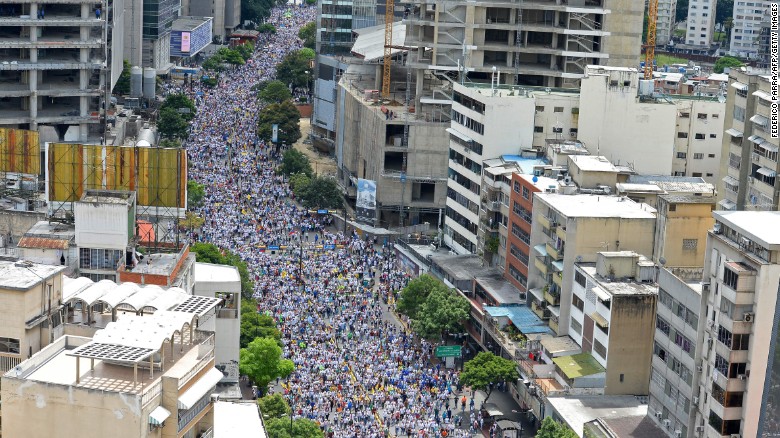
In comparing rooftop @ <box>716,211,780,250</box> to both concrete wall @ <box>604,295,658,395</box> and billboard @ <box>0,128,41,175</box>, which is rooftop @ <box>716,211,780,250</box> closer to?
concrete wall @ <box>604,295,658,395</box>

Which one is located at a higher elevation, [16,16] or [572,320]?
[16,16]

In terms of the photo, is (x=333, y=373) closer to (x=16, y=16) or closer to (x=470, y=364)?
(x=470, y=364)

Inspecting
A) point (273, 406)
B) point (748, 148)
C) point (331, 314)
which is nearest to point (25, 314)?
point (273, 406)

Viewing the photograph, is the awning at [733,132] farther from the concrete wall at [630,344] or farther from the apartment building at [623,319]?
the concrete wall at [630,344]

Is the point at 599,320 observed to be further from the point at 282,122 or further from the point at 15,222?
the point at 282,122

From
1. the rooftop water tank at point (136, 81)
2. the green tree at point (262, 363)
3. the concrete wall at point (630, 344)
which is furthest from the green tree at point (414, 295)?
the rooftop water tank at point (136, 81)

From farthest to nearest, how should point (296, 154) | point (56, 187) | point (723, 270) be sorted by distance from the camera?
point (296, 154) < point (56, 187) < point (723, 270)

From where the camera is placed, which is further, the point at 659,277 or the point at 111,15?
the point at 111,15

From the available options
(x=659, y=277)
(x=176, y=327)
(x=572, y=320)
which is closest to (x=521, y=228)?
(x=572, y=320)
